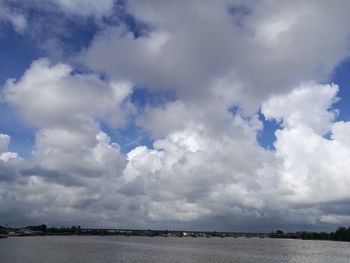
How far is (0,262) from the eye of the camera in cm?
10700

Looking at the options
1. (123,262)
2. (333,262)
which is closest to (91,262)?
(123,262)

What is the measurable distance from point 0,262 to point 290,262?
7903 centimetres

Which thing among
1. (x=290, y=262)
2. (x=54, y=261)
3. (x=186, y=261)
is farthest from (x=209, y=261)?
(x=54, y=261)

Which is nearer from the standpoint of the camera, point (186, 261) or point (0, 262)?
point (0, 262)

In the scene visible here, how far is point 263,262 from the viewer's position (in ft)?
429

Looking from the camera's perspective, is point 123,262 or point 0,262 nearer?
point 0,262

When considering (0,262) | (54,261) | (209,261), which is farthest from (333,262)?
(0,262)

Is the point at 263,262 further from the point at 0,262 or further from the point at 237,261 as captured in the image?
the point at 0,262

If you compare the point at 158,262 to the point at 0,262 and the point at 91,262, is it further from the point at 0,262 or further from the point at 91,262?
the point at 0,262

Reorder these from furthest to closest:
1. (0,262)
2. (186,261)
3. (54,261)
Result: (186,261) < (54,261) < (0,262)

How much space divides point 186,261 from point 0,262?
4802 cm

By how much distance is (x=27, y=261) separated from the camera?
368ft

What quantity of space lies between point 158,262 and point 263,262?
101 feet

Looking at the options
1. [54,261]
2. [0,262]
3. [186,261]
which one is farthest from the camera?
[186,261]
